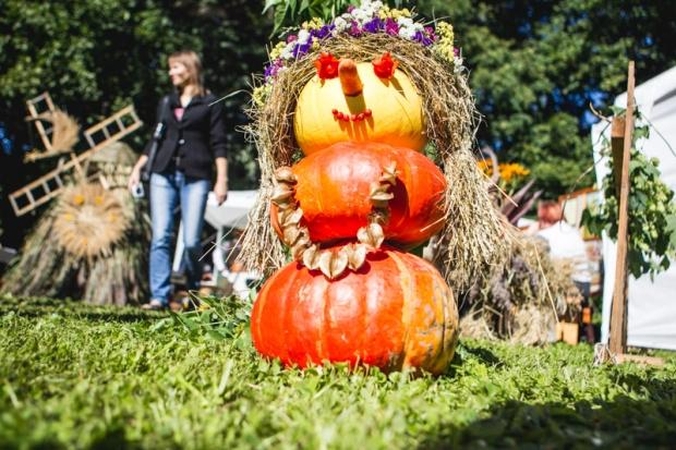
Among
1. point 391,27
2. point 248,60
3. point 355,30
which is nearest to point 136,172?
point 355,30

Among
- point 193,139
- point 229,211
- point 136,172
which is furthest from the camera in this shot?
point 229,211

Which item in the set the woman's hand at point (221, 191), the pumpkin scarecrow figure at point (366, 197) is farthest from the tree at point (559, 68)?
the pumpkin scarecrow figure at point (366, 197)

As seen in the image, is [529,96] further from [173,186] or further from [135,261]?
[173,186]

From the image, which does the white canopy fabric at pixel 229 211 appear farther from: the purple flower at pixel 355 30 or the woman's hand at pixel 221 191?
the purple flower at pixel 355 30

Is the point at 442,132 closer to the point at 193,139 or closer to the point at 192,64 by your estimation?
the point at 193,139

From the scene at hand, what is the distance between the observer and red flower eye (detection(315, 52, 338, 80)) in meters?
3.08

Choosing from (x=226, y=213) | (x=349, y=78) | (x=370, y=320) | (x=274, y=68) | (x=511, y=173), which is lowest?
(x=226, y=213)

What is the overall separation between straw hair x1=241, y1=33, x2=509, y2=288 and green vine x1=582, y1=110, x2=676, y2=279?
172 centimetres

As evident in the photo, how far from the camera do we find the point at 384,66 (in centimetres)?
305

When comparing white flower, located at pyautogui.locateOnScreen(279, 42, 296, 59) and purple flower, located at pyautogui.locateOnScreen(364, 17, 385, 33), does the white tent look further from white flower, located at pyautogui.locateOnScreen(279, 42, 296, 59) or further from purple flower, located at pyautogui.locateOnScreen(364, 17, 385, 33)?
Result: white flower, located at pyautogui.locateOnScreen(279, 42, 296, 59)

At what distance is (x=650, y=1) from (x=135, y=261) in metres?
14.4

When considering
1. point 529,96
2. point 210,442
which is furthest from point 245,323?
point 529,96

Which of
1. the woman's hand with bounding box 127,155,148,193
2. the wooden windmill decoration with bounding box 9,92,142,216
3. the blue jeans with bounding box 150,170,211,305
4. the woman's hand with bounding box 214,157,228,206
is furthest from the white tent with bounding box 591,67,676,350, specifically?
the wooden windmill decoration with bounding box 9,92,142,216

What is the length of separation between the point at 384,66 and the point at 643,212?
101 inches
